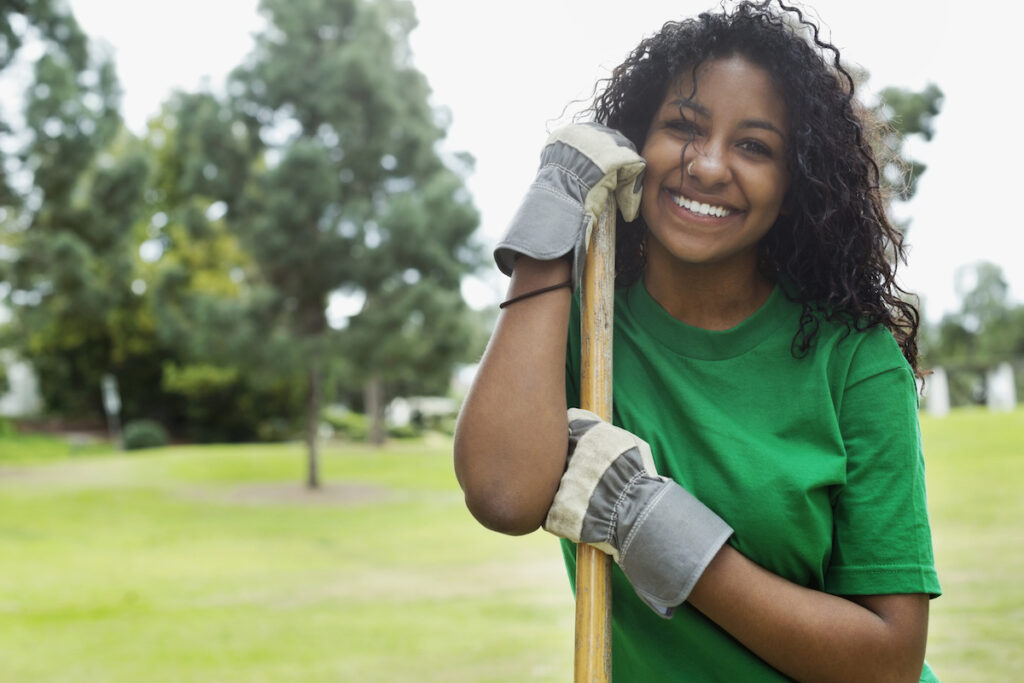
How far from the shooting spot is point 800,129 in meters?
1.70

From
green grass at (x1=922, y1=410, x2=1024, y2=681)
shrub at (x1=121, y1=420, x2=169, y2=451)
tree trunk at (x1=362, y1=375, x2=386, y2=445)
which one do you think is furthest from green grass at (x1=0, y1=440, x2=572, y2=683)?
tree trunk at (x1=362, y1=375, x2=386, y2=445)

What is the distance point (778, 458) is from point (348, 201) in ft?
52.5

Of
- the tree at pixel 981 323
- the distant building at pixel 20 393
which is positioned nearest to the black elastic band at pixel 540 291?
the distant building at pixel 20 393

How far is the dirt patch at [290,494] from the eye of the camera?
1683 centimetres

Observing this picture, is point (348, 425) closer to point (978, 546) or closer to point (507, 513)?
point (978, 546)

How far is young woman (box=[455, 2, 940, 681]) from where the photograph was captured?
1.53 metres

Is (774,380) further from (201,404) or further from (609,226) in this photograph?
(201,404)

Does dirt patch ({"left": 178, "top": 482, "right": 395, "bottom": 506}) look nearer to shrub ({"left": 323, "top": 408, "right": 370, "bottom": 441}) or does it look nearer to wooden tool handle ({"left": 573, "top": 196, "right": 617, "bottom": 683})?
shrub ({"left": 323, "top": 408, "right": 370, "bottom": 441})

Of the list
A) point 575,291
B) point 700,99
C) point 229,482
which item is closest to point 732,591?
point 575,291

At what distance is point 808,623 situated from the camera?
59.5 inches

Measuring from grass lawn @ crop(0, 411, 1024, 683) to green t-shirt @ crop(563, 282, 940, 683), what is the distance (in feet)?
14.6

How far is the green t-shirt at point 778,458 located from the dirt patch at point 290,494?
50.6ft

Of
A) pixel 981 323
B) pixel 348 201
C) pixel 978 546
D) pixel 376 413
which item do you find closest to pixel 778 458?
pixel 978 546

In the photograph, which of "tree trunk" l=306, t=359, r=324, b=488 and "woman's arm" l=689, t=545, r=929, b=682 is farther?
"tree trunk" l=306, t=359, r=324, b=488
